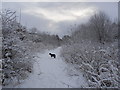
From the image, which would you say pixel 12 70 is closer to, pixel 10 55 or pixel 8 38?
pixel 10 55

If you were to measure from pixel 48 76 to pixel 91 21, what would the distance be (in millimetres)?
20246

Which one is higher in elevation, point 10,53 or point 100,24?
point 100,24

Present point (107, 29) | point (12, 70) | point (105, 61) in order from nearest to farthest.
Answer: point (12, 70) → point (105, 61) → point (107, 29)

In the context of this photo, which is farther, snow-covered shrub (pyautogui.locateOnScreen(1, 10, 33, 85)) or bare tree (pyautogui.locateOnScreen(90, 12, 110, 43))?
bare tree (pyautogui.locateOnScreen(90, 12, 110, 43))

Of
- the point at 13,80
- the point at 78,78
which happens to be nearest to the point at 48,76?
the point at 78,78

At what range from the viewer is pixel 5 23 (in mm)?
7191

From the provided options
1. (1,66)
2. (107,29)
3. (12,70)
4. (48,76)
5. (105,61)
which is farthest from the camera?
(107,29)

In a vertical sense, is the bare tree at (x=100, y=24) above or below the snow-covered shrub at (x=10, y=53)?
above

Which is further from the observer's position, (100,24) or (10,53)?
(100,24)

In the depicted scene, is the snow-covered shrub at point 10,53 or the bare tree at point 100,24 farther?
the bare tree at point 100,24

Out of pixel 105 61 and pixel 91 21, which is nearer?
pixel 105 61

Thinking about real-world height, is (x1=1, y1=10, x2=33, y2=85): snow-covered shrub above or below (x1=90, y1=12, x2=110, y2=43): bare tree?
below

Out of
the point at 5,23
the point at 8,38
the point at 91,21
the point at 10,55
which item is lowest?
the point at 10,55

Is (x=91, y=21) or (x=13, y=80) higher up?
(x=91, y=21)
